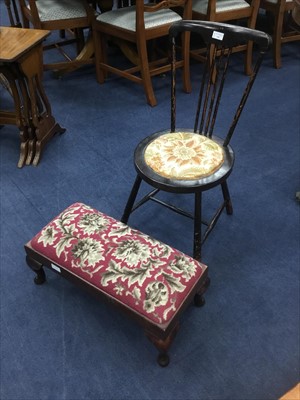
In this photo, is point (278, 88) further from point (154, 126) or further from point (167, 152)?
point (167, 152)

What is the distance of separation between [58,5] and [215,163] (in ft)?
6.55

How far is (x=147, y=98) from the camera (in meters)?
2.57

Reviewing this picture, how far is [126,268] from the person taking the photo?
1188 millimetres

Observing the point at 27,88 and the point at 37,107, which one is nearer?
the point at 27,88

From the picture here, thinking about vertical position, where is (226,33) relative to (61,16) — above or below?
above

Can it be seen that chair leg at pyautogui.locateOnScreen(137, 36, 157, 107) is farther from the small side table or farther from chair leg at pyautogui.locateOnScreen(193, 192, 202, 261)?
chair leg at pyautogui.locateOnScreen(193, 192, 202, 261)

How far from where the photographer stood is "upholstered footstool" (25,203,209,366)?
1.13 metres

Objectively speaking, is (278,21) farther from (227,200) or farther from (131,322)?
(131,322)

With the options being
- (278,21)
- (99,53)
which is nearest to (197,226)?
(99,53)

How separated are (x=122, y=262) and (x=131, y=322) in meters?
0.31

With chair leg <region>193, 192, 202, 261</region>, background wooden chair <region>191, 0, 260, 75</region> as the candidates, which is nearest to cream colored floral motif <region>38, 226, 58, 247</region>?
chair leg <region>193, 192, 202, 261</region>

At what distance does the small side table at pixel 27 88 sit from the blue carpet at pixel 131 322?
0.35 feet

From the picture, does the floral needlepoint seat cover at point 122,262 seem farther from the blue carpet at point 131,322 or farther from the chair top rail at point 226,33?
the chair top rail at point 226,33

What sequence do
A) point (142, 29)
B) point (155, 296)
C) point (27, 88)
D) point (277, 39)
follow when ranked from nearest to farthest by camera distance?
point (155, 296), point (27, 88), point (142, 29), point (277, 39)
